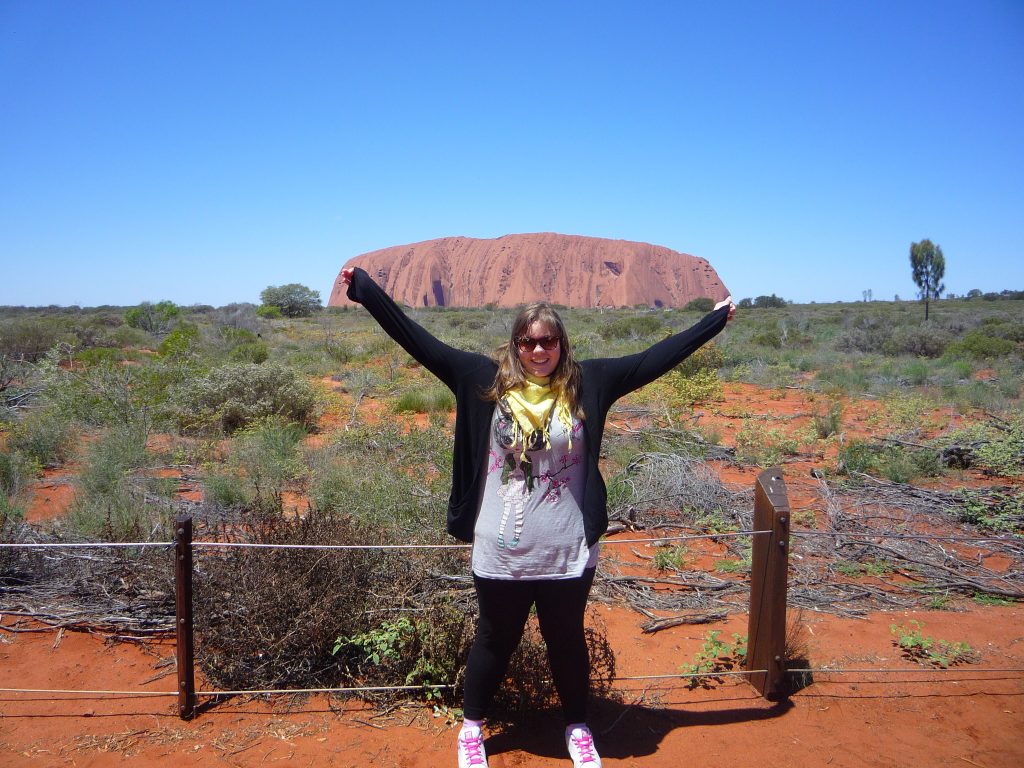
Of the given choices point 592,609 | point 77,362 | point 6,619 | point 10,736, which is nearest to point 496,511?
point 592,609

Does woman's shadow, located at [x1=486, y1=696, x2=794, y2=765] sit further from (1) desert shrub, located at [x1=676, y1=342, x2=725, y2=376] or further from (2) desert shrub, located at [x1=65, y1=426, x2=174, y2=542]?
(1) desert shrub, located at [x1=676, y1=342, x2=725, y2=376]

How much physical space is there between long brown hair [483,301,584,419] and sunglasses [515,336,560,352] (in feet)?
0.06

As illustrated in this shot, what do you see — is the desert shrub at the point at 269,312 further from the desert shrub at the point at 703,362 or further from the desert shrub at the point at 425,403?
the desert shrub at the point at 425,403

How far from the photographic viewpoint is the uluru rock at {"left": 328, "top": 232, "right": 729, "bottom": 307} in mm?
105062

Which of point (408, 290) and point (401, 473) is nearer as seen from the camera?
point (401, 473)

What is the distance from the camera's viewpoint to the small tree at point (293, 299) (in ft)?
124

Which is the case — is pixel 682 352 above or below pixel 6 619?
above

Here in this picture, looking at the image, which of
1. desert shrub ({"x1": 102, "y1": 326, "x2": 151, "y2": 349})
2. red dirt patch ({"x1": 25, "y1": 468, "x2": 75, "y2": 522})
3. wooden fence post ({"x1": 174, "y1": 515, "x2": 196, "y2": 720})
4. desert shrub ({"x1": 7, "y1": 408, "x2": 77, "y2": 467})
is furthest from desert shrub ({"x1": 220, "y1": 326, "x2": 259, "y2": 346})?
wooden fence post ({"x1": 174, "y1": 515, "x2": 196, "y2": 720})

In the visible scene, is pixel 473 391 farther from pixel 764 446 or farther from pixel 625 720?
pixel 764 446

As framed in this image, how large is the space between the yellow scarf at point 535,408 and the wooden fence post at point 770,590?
127 cm

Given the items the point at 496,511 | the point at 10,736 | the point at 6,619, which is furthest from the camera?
the point at 6,619

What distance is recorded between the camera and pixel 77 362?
12.6 m

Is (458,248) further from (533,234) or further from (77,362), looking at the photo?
(77,362)

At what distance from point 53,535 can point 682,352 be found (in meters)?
4.59
